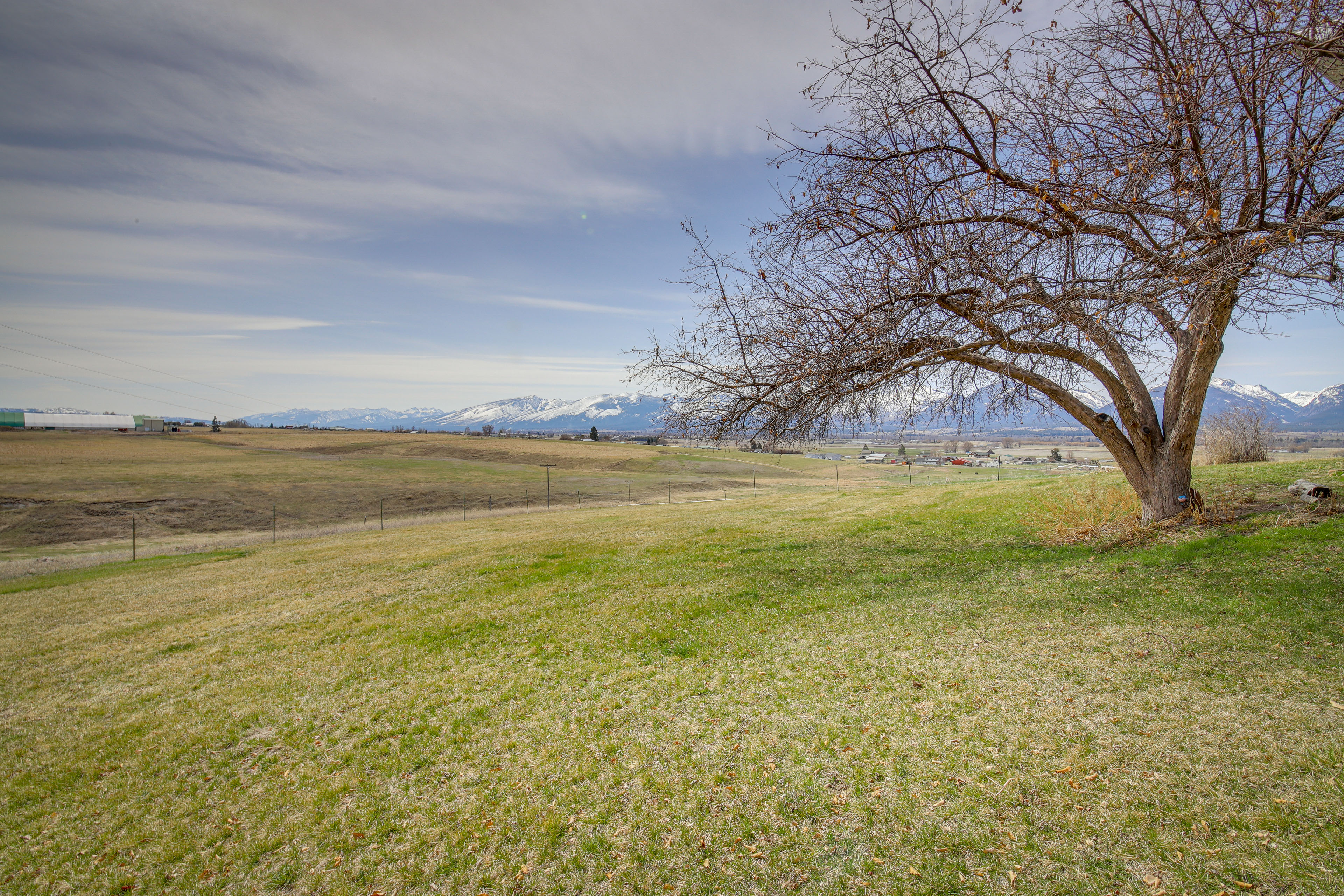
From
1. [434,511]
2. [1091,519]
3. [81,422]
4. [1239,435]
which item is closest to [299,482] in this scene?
[434,511]

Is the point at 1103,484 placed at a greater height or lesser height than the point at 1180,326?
lesser

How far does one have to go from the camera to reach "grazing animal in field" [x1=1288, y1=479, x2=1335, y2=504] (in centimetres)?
858

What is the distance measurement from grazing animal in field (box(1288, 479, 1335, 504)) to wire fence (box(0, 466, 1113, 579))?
42.3ft

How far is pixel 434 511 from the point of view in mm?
41938

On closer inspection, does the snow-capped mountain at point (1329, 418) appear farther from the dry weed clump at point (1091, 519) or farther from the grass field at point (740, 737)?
the grass field at point (740, 737)

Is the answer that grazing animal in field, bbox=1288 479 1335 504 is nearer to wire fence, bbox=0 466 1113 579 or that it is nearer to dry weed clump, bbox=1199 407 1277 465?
dry weed clump, bbox=1199 407 1277 465

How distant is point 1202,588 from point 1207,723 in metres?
3.39

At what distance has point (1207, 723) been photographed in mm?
4281

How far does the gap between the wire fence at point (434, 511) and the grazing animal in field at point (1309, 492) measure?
12898 mm

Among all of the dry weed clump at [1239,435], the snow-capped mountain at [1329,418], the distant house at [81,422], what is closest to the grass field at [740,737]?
the dry weed clump at [1239,435]

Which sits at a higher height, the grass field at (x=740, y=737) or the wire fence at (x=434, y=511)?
the grass field at (x=740, y=737)

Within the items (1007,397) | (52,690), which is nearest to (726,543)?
(1007,397)

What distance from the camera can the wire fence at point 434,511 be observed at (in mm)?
25031

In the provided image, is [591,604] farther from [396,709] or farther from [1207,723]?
[1207,723]
